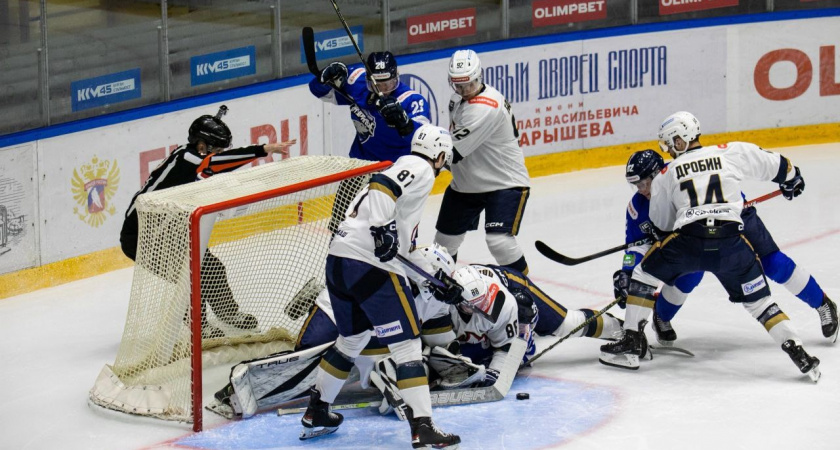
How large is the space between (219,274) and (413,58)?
341cm

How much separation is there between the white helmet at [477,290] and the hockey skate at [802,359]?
1.19 m

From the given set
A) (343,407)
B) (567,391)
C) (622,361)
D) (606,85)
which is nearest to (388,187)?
(343,407)

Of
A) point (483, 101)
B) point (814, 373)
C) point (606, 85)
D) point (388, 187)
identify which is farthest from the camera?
point (606, 85)

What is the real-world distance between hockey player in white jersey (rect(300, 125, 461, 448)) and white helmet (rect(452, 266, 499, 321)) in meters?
0.18

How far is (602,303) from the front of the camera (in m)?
6.48

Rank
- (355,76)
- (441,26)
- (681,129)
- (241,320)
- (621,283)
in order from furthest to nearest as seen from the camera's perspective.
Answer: (441,26), (355,76), (241,320), (621,283), (681,129)

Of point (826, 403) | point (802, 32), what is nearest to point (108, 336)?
point (826, 403)

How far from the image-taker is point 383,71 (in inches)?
240

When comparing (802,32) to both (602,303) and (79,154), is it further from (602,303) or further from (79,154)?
(79,154)

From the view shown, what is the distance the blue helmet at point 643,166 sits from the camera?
5535 mm

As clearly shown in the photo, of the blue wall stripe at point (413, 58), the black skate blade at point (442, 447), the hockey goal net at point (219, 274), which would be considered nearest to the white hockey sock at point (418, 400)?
the black skate blade at point (442, 447)

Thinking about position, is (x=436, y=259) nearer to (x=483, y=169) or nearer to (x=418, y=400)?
(x=418, y=400)

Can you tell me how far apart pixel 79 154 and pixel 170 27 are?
100 cm

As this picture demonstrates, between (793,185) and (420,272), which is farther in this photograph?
(793,185)
